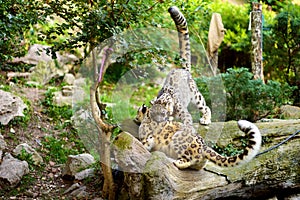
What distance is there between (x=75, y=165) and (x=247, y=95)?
8.36ft

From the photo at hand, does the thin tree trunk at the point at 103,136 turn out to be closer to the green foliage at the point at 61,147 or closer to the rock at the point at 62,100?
the green foliage at the point at 61,147

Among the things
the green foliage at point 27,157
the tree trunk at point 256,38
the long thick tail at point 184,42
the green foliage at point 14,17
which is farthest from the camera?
the tree trunk at point 256,38

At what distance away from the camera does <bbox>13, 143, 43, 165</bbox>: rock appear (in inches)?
218

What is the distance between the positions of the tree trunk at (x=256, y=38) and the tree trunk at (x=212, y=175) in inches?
104

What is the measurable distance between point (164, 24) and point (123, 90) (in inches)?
37.0

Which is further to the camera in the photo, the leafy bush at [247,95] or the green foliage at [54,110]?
the green foliage at [54,110]

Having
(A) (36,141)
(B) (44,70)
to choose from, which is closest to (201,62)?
(A) (36,141)

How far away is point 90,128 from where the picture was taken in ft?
14.6

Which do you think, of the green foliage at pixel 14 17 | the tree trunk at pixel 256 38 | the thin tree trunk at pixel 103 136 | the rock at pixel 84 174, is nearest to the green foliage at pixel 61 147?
A: the rock at pixel 84 174

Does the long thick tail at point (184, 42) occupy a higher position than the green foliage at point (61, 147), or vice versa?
the long thick tail at point (184, 42)

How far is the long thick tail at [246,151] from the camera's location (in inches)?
133

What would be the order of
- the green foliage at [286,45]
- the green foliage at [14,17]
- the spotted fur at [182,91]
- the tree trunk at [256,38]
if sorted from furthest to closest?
the green foliage at [286,45] → the tree trunk at [256,38] → the spotted fur at [182,91] → the green foliage at [14,17]

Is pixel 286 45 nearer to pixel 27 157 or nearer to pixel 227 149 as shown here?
pixel 227 149

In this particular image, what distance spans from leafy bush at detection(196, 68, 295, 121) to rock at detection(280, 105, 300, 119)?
1.00 feet
